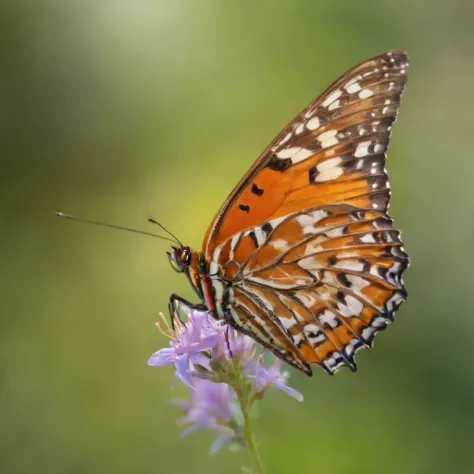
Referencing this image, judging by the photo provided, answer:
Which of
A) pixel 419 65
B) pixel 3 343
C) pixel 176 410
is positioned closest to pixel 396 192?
pixel 419 65

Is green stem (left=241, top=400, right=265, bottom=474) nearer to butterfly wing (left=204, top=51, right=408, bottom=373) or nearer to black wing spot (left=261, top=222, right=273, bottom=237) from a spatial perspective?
butterfly wing (left=204, top=51, right=408, bottom=373)

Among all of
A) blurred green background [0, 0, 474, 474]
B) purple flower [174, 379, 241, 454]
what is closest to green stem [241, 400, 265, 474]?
purple flower [174, 379, 241, 454]

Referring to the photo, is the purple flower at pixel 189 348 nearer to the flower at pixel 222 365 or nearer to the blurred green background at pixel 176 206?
the flower at pixel 222 365

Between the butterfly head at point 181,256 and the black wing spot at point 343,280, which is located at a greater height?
the black wing spot at point 343,280

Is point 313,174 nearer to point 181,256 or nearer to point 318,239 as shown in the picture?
point 318,239

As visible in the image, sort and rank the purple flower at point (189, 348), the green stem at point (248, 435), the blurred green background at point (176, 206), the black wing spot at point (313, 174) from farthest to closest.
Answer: the blurred green background at point (176, 206)
the black wing spot at point (313, 174)
the purple flower at point (189, 348)
the green stem at point (248, 435)

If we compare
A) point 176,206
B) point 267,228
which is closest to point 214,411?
point 267,228

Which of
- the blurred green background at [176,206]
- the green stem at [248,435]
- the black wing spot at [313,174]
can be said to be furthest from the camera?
the blurred green background at [176,206]

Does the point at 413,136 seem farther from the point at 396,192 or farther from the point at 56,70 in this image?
the point at 56,70

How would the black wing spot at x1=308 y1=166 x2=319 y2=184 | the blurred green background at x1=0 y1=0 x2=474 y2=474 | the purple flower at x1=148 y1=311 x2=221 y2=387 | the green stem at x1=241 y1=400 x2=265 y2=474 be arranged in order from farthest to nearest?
1. the blurred green background at x1=0 y1=0 x2=474 y2=474
2. the black wing spot at x1=308 y1=166 x2=319 y2=184
3. the purple flower at x1=148 y1=311 x2=221 y2=387
4. the green stem at x1=241 y1=400 x2=265 y2=474

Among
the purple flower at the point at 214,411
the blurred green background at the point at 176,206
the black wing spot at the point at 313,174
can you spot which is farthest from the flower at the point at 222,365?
the blurred green background at the point at 176,206
